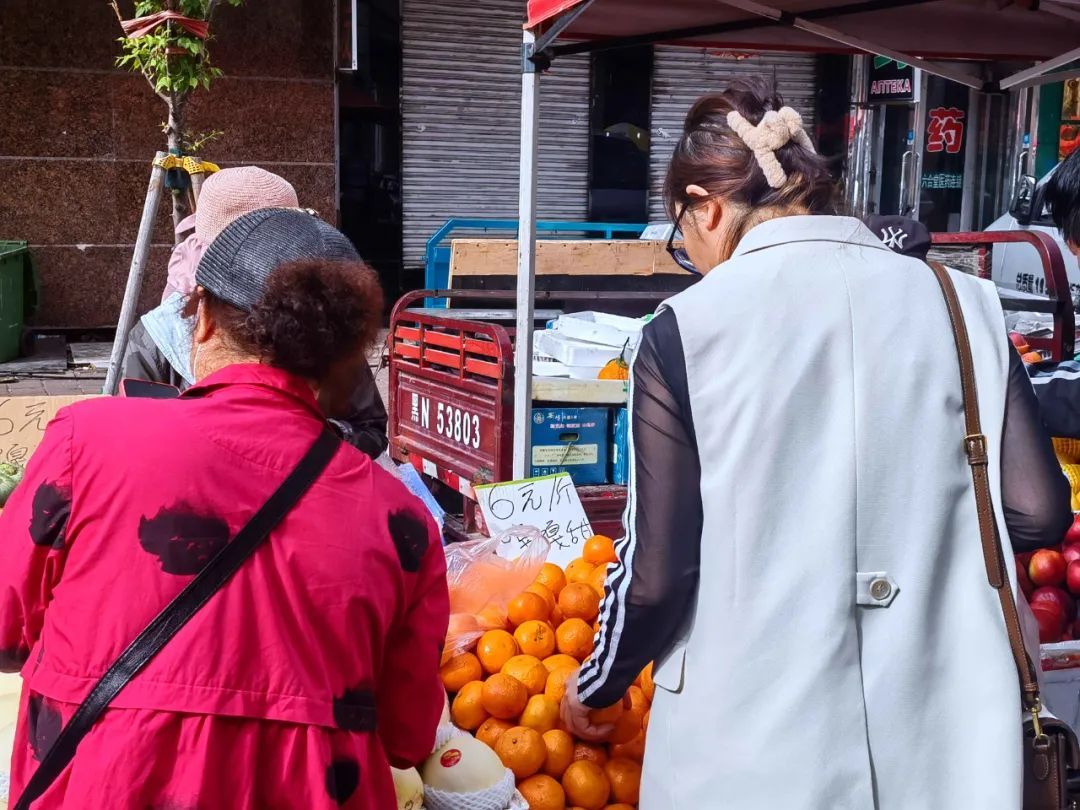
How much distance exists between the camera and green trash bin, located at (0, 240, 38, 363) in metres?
9.20

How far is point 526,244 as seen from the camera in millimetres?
3910

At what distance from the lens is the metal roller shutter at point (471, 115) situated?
1055cm

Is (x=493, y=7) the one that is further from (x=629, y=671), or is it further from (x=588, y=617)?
(x=629, y=671)

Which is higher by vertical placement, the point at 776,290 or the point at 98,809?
the point at 776,290

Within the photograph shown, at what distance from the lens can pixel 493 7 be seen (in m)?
10.6

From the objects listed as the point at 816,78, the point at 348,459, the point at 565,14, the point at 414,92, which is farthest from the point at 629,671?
the point at 816,78

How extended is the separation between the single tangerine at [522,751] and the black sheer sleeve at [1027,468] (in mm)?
→ 1110

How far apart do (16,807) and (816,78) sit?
11701 millimetres

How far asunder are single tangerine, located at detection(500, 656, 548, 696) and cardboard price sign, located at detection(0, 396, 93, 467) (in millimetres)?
2605

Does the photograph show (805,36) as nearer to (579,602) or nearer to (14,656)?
(579,602)

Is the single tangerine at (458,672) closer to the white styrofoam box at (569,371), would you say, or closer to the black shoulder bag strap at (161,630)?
the black shoulder bag strap at (161,630)

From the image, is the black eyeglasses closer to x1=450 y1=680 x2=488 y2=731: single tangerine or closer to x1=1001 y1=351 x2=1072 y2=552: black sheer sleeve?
x1=1001 y1=351 x2=1072 y2=552: black sheer sleeve

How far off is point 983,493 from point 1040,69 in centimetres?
327

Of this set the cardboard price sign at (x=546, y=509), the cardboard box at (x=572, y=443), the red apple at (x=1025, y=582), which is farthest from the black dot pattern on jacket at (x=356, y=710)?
the cardboard box at (x=572, y=443)
